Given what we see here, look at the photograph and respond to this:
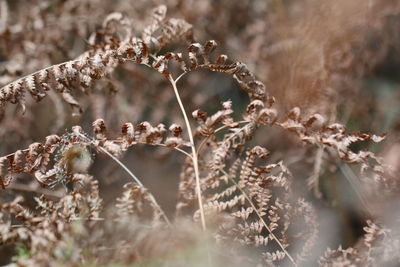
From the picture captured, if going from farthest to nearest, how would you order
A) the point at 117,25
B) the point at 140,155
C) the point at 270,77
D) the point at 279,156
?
the point at 140,155, the point at 270,77, the point at 279,156, the point at 117,25

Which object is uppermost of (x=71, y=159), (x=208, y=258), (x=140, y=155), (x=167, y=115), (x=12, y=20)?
(x=12, y=20)

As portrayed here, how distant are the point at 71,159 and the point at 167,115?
1.53 meters

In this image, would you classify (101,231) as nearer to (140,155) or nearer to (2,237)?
(2,237)

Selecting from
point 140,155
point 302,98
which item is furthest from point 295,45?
point 140,155

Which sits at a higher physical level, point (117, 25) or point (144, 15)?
point (144, 15)

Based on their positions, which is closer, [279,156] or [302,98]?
[302,98]

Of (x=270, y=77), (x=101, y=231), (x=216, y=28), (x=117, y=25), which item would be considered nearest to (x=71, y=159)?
(x=101, y=231)

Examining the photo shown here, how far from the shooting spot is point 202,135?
1.57m

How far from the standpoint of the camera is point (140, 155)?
9.39ft

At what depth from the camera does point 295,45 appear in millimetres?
2434

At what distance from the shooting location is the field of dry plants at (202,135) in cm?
140

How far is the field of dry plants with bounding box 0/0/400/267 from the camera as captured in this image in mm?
1398

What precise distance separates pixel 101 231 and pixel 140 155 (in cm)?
154

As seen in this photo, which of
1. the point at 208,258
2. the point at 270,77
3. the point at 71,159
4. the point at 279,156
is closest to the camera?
the point at 208,258
